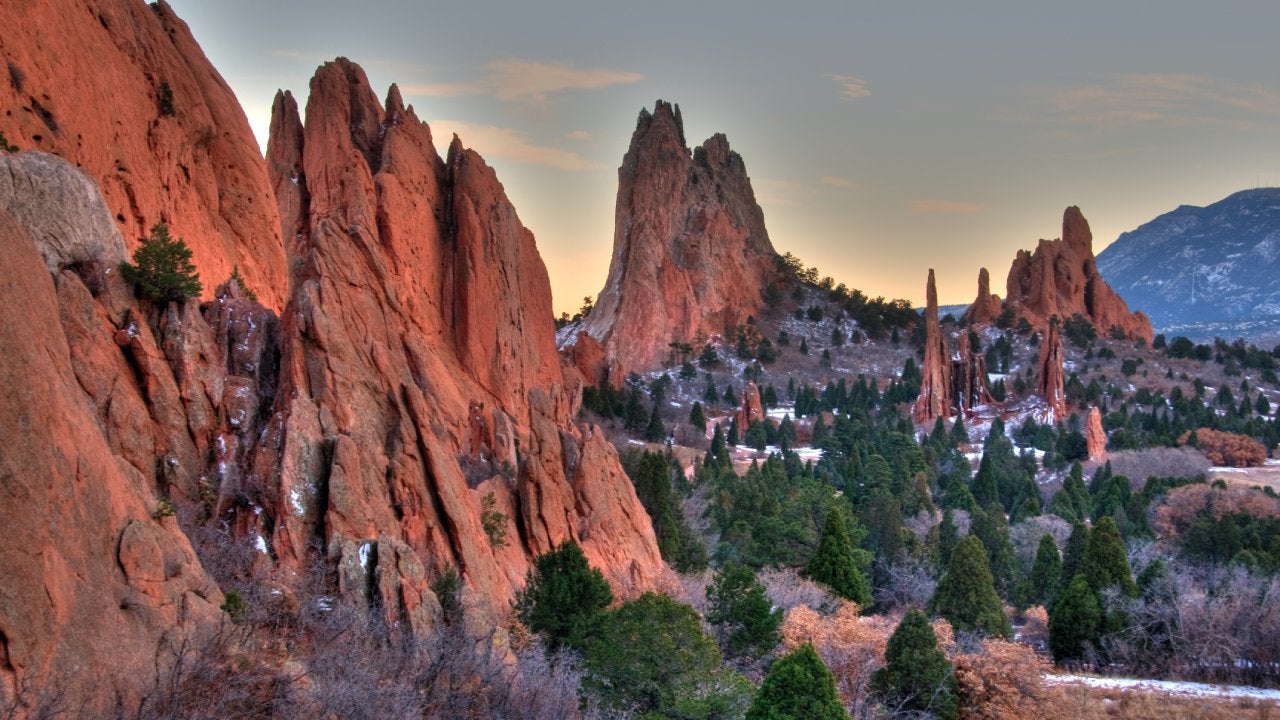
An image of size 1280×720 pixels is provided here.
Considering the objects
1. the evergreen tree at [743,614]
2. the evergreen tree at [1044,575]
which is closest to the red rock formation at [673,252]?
the evergreen tree at [1044,575]

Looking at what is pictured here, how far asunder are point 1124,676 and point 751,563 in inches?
585

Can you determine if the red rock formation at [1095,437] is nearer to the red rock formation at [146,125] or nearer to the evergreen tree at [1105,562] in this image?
the evergreen tree at [1105,562]

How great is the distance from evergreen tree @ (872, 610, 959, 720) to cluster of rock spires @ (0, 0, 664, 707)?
27.7 ft

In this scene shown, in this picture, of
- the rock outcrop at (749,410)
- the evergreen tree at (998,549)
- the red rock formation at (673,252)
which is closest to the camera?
the evergreen tree at (998,549)

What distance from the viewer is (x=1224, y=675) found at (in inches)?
1626

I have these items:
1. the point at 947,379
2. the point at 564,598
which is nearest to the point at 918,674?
the point at 564,598

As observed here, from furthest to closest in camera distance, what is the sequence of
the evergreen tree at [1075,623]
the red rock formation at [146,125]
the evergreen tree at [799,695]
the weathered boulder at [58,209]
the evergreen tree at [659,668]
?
the evergreen tree at [1075,623]
the red rock formation at [146,125]
the evergreen tree at [659,668]
the evergreen tree at [799,695]
the weathered boulder at [58,209]

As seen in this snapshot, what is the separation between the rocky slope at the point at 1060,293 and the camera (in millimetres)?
153375

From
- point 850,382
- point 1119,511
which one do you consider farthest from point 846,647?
point 850,382

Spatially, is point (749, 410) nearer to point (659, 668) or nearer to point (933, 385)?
point (933, 385)

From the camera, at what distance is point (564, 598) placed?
3192 centimetres

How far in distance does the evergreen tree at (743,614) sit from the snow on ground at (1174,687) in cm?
871

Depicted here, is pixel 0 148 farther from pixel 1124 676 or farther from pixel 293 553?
pixel 1124 676

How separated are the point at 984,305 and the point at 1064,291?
35.5ft
